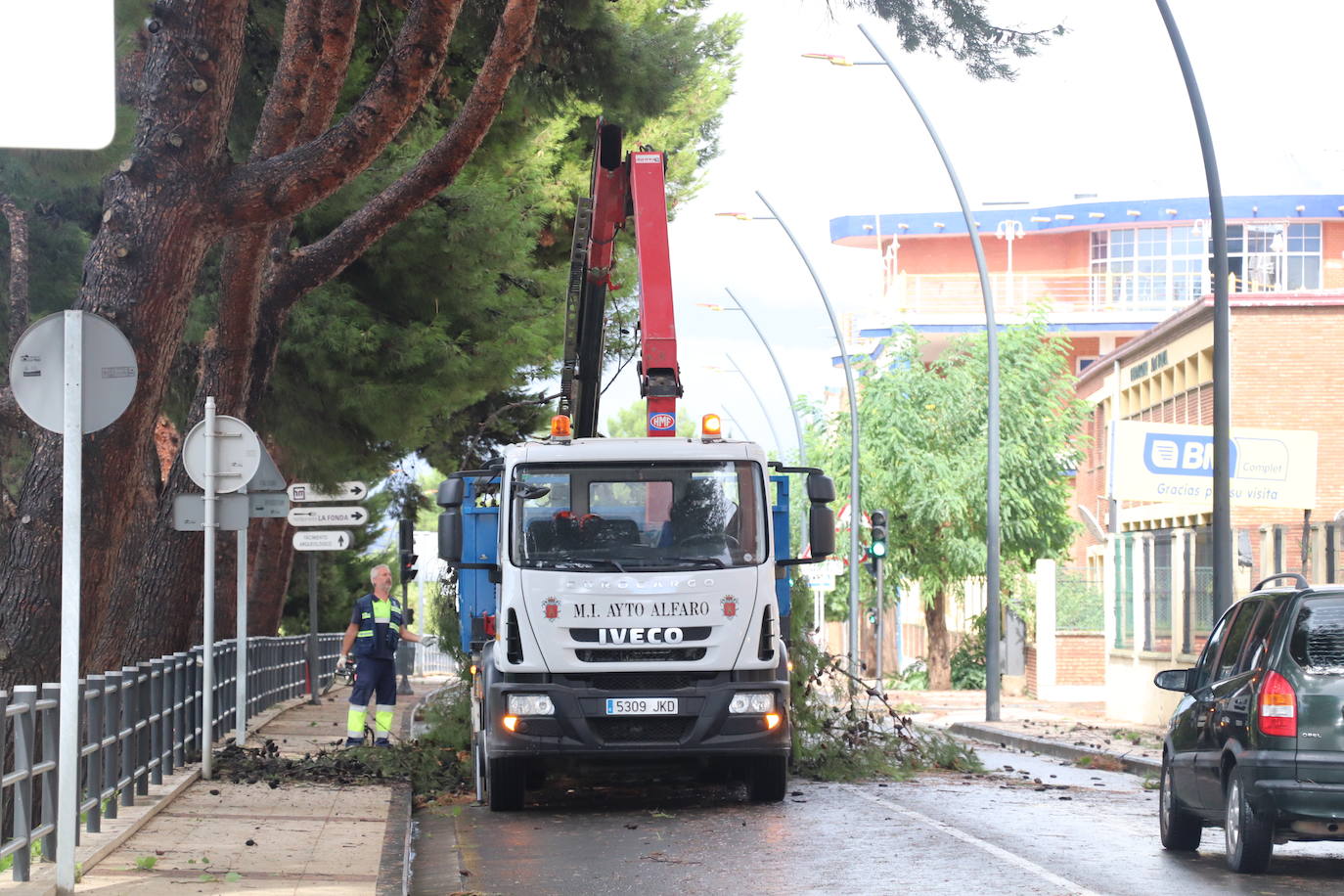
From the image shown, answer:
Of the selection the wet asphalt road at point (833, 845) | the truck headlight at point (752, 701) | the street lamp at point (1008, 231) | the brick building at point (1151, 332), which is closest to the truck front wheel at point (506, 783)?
the wet asphalt road at point (833, 845)

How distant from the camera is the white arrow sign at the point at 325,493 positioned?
78.9ft

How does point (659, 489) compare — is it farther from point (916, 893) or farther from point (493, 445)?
point (493, 445)

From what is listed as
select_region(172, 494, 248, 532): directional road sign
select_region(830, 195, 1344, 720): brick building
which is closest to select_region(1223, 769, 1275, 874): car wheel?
select_region(172, 494, 248, 532): directional road sign

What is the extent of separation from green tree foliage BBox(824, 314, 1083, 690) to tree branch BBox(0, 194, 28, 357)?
27.8 m

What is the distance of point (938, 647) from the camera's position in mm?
47281

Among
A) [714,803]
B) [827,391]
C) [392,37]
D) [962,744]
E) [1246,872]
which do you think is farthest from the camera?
[827,391]

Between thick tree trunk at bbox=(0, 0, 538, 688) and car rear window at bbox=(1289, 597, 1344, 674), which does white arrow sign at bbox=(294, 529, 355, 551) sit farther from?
car rear window at bbox=(1289, 597, 1344, 674)

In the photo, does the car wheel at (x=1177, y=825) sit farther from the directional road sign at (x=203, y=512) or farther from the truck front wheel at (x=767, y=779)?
the directional road sign at (x=203, y=512)

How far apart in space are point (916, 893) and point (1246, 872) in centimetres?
211

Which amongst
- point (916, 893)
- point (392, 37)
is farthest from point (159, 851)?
point (392, 37)

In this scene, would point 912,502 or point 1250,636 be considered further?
point 912,502

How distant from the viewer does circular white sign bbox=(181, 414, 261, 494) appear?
16.4 meters

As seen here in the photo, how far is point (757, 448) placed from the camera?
1547 cm

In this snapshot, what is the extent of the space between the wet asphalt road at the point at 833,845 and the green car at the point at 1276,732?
1.05 feet
